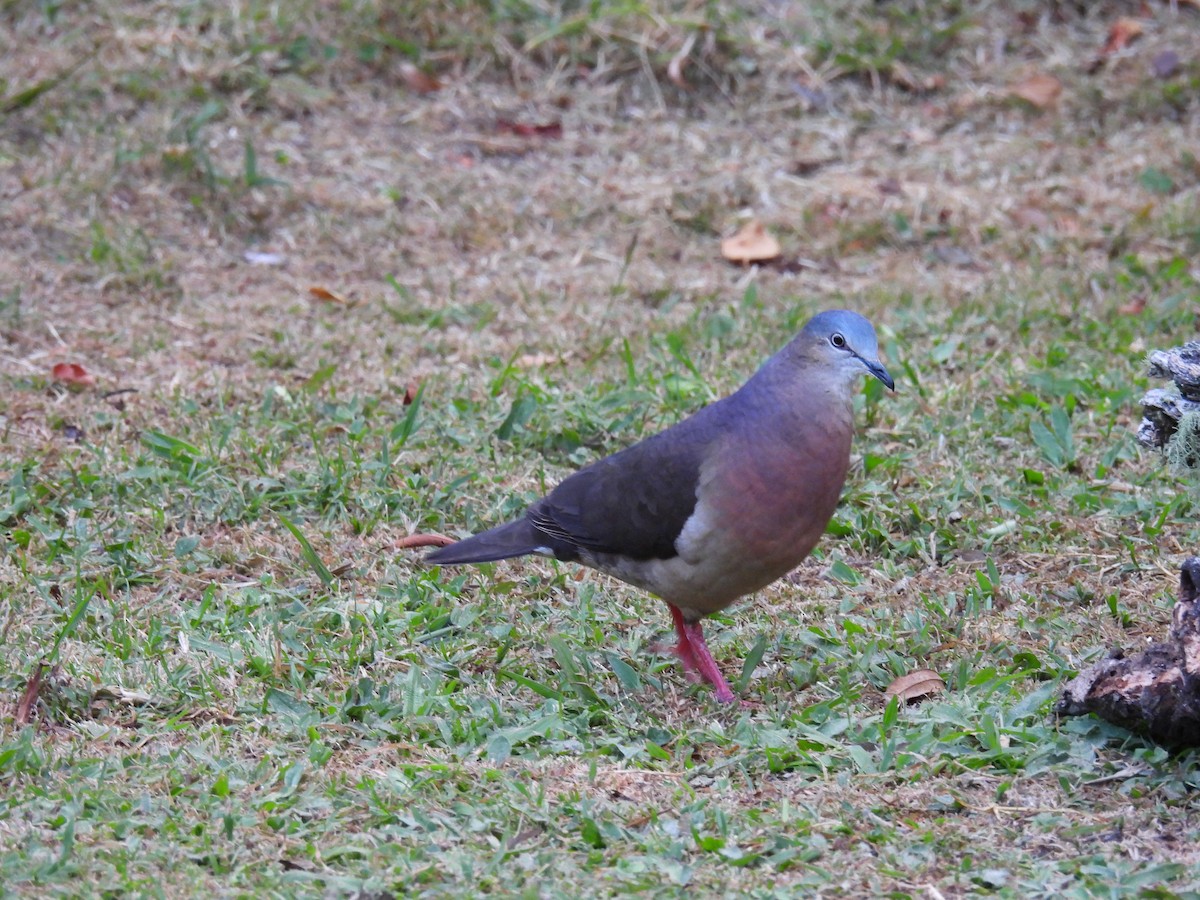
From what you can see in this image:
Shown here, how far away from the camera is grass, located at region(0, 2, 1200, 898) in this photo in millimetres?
3432

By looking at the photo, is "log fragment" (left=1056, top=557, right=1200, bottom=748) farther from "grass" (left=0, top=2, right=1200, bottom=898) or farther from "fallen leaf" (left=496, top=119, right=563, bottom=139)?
"fallen leaf" (left=496, top=119, right=563, bottom=139)

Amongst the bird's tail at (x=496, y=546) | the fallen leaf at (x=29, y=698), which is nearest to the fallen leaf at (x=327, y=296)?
the bird's tail at (x=496, y=546)

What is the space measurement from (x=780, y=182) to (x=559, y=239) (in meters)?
1.31

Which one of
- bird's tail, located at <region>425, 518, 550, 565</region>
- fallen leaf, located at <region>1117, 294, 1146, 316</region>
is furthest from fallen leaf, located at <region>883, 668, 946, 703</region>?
fallen leaf, located at <region>1117, 294, 1146, 316</region>

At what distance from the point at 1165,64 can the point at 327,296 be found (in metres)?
5.17

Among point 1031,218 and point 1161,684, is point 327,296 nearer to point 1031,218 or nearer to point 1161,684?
point 1031,218

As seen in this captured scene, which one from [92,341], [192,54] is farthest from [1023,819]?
[192,54]

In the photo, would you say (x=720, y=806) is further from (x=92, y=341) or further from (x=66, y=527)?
(x=92, y=341)

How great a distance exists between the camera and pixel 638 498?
13.9 ft

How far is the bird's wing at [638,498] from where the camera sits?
13.5 feet

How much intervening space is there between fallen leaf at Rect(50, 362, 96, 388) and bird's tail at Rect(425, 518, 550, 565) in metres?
2.19

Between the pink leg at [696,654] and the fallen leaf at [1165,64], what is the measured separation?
584 centimetres

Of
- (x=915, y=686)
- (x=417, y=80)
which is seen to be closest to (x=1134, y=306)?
(x=915, y=686)

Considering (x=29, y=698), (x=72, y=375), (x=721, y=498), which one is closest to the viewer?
(x=29, y=698)
